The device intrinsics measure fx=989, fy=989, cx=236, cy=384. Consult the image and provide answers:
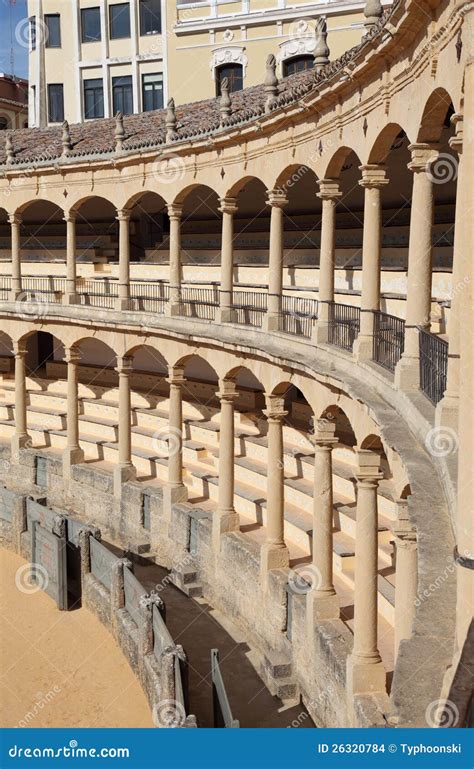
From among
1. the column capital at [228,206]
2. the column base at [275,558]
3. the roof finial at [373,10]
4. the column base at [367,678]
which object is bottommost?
the column base at [367,678]

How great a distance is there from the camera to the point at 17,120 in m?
47.6

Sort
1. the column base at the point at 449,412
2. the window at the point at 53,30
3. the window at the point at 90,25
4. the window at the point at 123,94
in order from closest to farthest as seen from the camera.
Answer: the column base at the point at 449,412 < the window at the point at 123,94 < the window at the point at 90,25 < the window at the point at 53,30

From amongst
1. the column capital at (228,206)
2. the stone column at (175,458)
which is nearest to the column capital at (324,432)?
the column capital at (228,206)

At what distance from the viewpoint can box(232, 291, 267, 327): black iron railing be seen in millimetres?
20766

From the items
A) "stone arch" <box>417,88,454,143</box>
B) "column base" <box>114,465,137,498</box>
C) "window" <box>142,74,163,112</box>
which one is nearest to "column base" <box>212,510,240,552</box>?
"column base" <box>114,465,137,498</box>

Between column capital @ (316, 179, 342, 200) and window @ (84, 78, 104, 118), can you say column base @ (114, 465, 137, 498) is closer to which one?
column capital @ (316, 179, 342, 200)

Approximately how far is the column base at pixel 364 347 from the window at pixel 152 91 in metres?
22.9

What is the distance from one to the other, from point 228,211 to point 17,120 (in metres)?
29.3

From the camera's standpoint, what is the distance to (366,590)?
1412 centimetres

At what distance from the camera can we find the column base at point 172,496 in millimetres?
23438

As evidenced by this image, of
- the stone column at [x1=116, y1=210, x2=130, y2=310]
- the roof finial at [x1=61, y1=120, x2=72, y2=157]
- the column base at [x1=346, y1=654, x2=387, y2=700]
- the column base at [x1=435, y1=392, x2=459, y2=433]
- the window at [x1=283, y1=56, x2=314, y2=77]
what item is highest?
the window at [x1=283, y1=56, x2=314, y2=77]

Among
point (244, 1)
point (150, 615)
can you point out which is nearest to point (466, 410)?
point (150, 615)

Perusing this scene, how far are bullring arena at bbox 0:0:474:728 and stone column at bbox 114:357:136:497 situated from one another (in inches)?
2.7

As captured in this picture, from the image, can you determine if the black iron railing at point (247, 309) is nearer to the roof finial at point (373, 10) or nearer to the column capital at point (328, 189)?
the column capital at point (328, 189)
